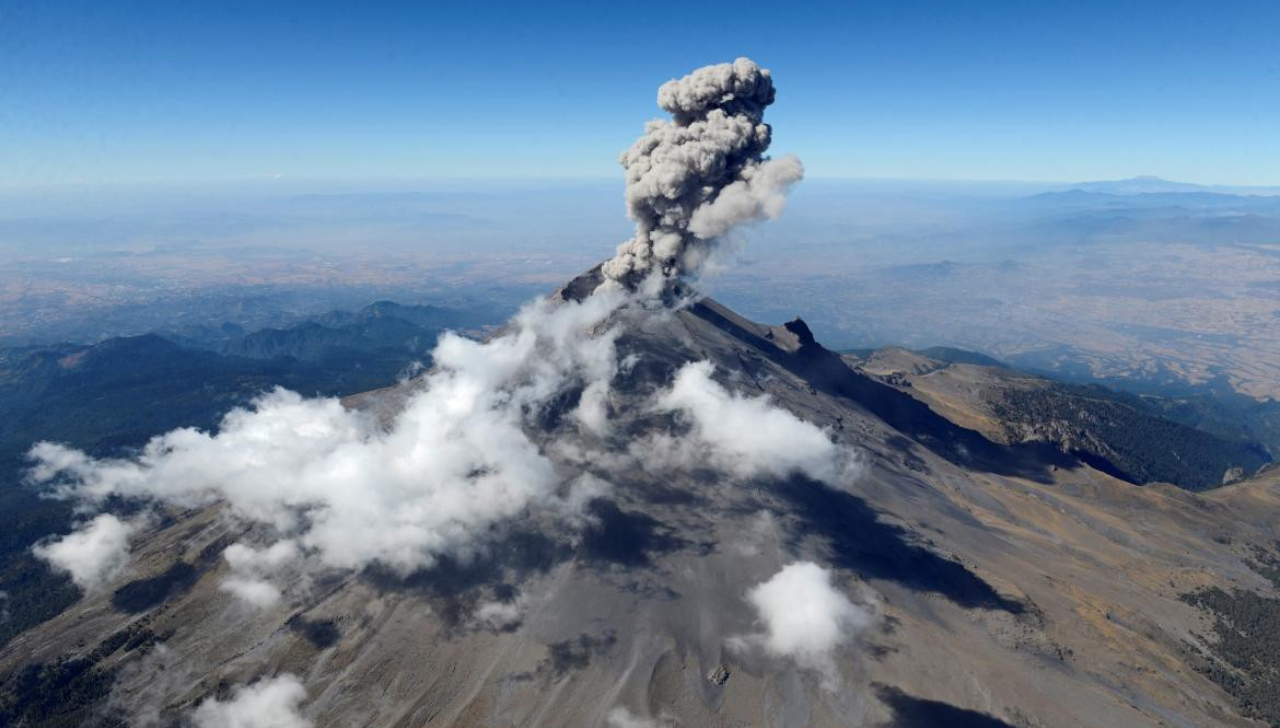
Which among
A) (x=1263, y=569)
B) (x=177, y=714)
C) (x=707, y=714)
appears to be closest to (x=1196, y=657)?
(x=1263, y=569)

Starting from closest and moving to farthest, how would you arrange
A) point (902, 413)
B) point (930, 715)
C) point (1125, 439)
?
point (930, 715) < point (902, 413) < point (1125, 439)

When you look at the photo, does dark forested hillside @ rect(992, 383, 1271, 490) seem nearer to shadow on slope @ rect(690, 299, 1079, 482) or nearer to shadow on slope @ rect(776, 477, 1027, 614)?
shadow on slope @ rect(690, 299, 1079, 482)

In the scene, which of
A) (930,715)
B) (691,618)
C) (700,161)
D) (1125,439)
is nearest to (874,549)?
(930,715)

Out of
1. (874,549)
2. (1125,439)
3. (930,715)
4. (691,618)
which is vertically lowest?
(1125,439)

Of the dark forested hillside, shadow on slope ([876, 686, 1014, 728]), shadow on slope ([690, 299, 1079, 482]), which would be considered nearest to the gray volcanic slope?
shadow on slope ([876, 686, 1014, 728])

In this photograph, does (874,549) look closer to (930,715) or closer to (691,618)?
(930,715)

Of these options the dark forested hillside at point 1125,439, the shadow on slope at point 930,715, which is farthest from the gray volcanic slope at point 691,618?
the dark forested hillside at point 1125,439

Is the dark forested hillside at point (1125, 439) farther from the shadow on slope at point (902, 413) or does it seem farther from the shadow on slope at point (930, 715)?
the shadow on slope at point (930, 715)
